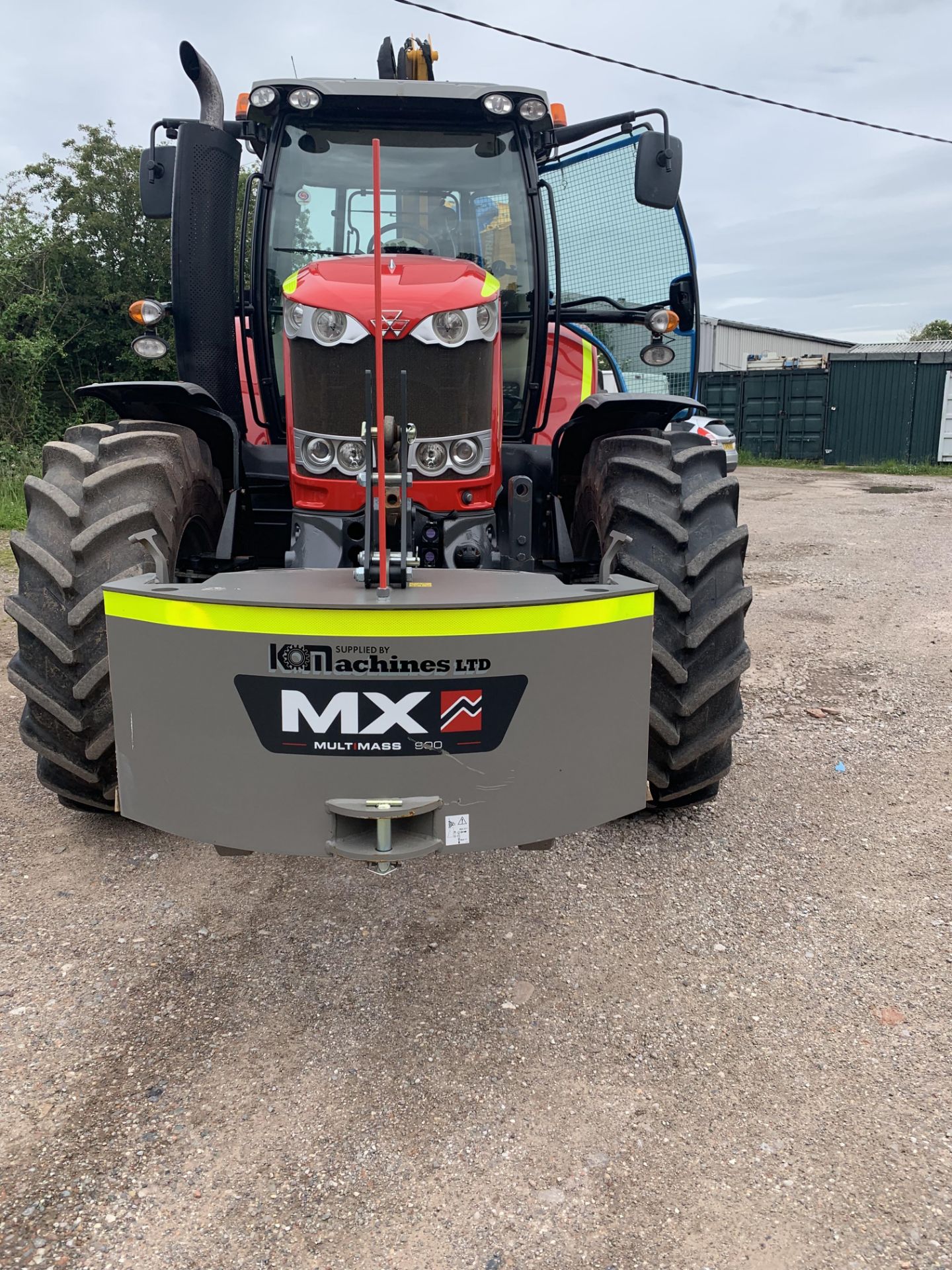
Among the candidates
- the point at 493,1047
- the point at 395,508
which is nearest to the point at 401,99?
the point at 395,508

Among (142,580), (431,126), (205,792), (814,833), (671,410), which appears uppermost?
(431,126)

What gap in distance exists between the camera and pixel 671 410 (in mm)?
3309

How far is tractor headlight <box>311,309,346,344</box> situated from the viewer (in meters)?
3.07

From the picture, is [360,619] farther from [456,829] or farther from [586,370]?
[586,370]

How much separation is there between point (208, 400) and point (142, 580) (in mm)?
1247

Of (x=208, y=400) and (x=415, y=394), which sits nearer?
(x=415, y=394)

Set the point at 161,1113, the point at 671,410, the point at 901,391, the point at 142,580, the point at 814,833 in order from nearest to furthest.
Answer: the point at 161,1113
the point at 142,580
the point at 671,410
the point at 814,833
the point at 901,391

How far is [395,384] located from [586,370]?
1.57 m

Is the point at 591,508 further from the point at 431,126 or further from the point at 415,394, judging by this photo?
the point at 431,126

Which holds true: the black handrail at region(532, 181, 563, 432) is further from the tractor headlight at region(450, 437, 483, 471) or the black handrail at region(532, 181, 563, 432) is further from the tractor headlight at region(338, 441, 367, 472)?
the tractor headlight at region(338, 441, 367, 472)

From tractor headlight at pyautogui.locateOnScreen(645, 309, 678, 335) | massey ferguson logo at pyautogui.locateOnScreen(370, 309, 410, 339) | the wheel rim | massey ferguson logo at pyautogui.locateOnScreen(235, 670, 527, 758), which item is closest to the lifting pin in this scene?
massey ferguson logo at pyautogui.locateOnScreen(235, 670, 527, 758)

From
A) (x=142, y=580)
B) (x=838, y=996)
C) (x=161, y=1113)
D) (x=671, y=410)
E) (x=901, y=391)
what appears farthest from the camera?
(x=901, y=391)

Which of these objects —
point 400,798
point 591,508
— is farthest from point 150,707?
point 591,508

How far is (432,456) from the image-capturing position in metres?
3.22
